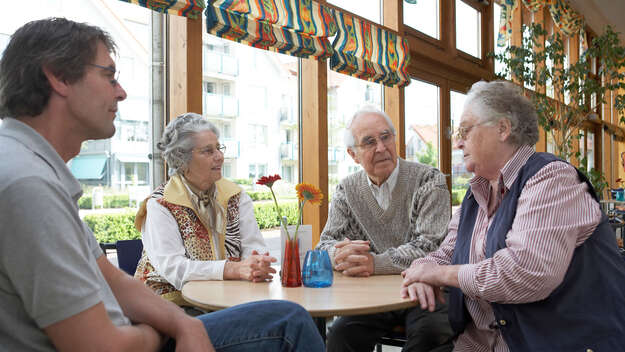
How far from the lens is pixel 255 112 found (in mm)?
3613

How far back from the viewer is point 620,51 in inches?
249

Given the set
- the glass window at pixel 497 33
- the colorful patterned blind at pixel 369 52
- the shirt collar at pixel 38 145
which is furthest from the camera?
the glass window at pixel 497 33

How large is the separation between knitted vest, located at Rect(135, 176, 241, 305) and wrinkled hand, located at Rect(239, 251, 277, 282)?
32 cm

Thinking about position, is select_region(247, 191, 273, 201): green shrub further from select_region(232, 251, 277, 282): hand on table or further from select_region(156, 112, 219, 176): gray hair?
select_region(232, 251, 277, 282): hand on table

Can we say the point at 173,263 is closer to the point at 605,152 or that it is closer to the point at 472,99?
the point at 472,99

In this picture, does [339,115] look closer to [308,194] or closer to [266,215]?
[266,215]

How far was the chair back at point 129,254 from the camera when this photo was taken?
224 cm

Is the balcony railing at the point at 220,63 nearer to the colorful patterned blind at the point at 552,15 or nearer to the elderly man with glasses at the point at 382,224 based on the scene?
the elderly man with glasses at the point at 382,224

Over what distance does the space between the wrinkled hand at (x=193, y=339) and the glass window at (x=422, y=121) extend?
424 cm

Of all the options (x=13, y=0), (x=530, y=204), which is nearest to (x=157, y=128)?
(x=13, y=0)

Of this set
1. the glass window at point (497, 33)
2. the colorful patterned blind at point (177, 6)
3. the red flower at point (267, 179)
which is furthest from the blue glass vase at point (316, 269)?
the glass window at point (497, 33)

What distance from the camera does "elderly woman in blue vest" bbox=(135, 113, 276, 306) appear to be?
1.92m

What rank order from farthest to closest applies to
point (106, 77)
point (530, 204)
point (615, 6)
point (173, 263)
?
point (615, 6), point (173, 263), point (530, 204), point (106, 77)

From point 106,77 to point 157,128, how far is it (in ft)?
6.03
